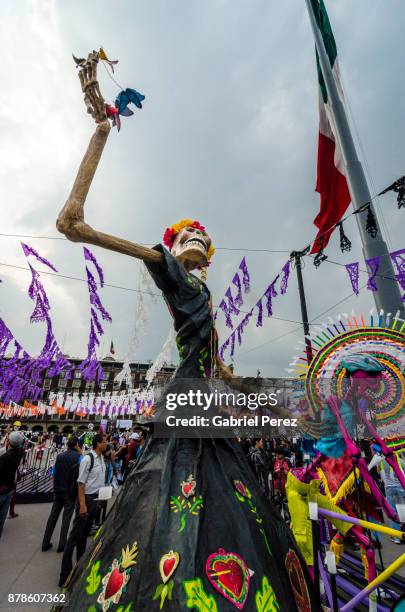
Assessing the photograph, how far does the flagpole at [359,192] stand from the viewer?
18.0 feet

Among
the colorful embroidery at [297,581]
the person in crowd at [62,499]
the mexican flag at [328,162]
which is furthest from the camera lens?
the mexican flag at [328,162]

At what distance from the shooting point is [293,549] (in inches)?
60.7

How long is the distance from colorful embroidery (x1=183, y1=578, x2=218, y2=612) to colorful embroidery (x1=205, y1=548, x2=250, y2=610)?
0.14ft

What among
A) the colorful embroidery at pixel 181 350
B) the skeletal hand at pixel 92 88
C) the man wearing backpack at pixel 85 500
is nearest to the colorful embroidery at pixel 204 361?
the colorful embroidery at pixel 181 350

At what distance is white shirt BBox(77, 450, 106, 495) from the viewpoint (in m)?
4.10

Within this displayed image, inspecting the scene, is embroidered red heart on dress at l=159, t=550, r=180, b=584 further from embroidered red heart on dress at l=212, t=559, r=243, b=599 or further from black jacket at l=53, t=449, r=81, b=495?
black jacket at l=53, t=449, r=81, b=495

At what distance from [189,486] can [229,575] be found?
359mm

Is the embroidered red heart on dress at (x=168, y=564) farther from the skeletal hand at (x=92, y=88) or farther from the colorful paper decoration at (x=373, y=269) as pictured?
the colorful paper decoration at (x=373, y=269)

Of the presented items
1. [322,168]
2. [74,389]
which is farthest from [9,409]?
[74,389]

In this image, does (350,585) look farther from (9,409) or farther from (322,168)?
(9,409)

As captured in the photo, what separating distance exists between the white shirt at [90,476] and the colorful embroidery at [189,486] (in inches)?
132

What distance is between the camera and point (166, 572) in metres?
1.11

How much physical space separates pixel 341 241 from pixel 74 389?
180 feet

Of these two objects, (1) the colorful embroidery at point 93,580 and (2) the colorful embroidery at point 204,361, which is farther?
(2) the colorful embroidery at point 204,361
